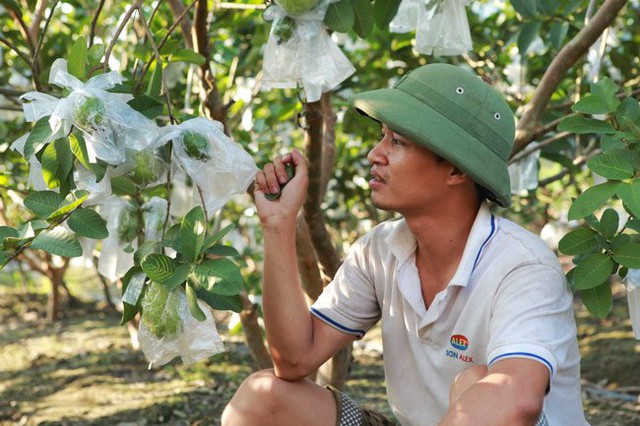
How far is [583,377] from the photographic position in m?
3.78

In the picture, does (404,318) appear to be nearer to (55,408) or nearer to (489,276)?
(489,276)

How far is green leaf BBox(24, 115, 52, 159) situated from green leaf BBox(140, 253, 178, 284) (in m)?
0.28

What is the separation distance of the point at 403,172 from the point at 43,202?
66cm

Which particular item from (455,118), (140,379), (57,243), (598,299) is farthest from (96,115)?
(140,379)

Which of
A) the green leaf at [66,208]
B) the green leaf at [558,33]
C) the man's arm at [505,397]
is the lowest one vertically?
the man's arm at [505,397]

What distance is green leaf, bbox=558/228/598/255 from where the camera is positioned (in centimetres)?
182

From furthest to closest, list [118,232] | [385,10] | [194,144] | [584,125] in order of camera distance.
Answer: [385,10] → [118,232] → [584,125] → [194,144]

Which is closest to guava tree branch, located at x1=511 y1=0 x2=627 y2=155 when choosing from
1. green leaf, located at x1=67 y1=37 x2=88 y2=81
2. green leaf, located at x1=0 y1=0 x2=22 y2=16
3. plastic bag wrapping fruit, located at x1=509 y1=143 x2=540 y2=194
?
plastic bag wrapping fruit, located at x1=509 y1=143 x2=540 y2=194

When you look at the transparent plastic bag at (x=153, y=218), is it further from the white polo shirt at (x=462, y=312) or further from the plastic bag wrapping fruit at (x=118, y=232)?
the white polo shirt at (x=462, y=312)

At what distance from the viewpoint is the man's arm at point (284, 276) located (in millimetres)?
1879

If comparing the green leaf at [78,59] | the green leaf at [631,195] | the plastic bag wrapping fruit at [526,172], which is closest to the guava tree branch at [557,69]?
the plastic bag wrapping fruit at [526,172]

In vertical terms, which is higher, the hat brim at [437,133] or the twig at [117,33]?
the twig at [117,33]

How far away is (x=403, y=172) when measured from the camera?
1.78m

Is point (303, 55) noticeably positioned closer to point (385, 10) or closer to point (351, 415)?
point (385, 10)
